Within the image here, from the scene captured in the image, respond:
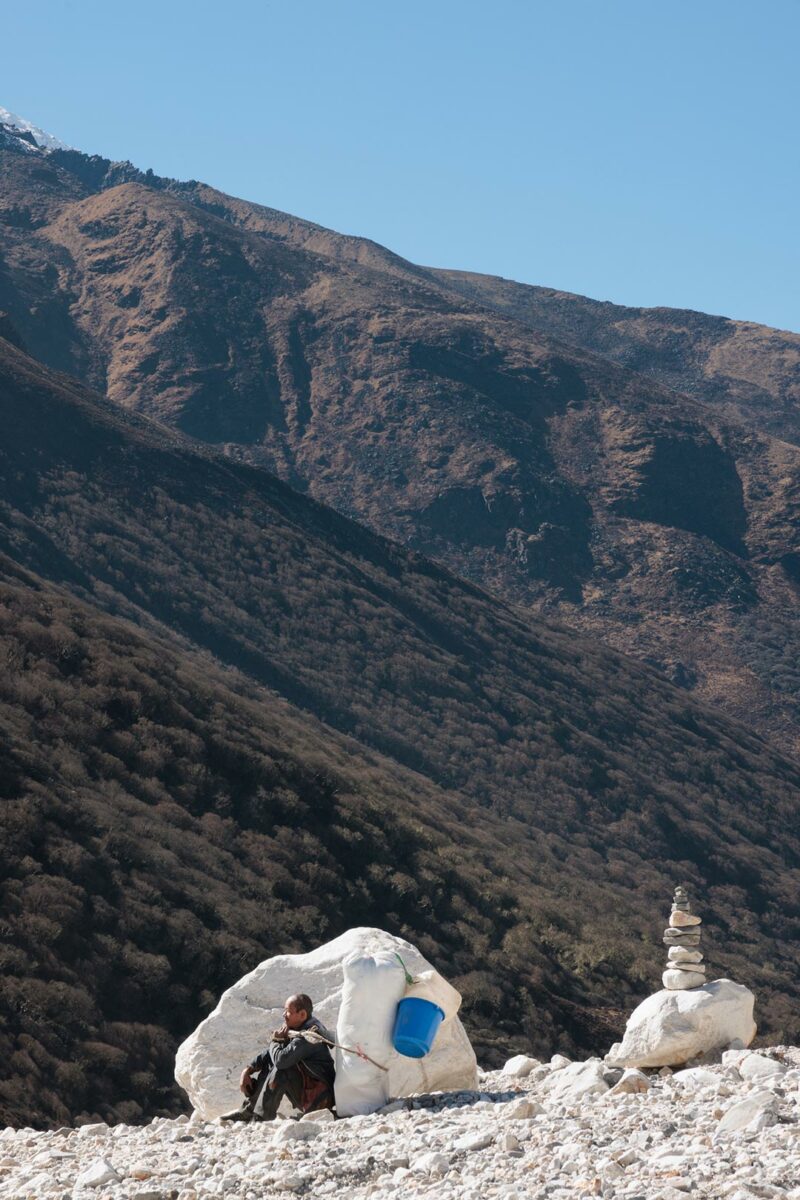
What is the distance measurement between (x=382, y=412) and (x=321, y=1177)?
135 metres

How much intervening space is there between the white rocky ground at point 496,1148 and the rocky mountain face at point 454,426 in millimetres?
96554

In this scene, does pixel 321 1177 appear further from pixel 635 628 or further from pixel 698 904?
pixel 635 628

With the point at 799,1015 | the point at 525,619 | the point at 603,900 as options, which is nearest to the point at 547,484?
the point at 525,619

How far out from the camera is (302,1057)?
10.7m

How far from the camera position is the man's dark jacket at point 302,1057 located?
10672 millimetres

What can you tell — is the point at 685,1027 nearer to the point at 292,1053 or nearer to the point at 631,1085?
the point at 631,1085

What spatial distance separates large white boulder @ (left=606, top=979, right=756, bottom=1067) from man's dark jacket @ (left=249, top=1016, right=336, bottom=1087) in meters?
2.16

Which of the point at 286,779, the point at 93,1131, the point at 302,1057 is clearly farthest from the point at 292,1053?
the point at 286,779

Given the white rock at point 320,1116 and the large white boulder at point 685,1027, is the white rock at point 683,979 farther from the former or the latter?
the white rock at point 320,1116

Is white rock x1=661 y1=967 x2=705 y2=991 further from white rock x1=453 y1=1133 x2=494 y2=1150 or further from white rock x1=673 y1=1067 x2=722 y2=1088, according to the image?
white rock x1=453 y1=1133 x2=494 y2=1150

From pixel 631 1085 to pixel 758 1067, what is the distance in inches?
38.3

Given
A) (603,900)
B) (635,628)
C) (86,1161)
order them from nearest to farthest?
(86,1161) → (603,900) → (635,628)

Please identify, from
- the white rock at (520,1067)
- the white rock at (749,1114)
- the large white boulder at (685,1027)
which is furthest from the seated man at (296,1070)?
the white rock at (749,1114)

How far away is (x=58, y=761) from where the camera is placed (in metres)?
33.7
